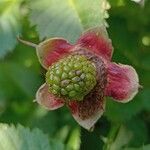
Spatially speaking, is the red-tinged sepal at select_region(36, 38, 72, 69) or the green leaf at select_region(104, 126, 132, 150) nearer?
the red-tinged sepal at select_region(36, 38, 72, 69)

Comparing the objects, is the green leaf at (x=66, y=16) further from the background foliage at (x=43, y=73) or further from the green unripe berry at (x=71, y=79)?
the green unripe berry at (x=71, y=79)

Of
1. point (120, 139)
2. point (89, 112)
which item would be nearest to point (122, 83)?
point (89, 112)

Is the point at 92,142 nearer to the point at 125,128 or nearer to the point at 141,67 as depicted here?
the point at 125,128

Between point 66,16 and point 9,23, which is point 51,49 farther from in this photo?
point 9,23

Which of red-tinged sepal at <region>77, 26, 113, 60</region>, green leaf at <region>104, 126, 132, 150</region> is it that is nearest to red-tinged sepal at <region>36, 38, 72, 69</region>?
red-tinged sepal at <region>77, 26, 113, 60</region>

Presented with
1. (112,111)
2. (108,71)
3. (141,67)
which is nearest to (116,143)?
(112,111)

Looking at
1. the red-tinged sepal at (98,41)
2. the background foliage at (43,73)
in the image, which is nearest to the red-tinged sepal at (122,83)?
the red-tinged sepal at (98,41)

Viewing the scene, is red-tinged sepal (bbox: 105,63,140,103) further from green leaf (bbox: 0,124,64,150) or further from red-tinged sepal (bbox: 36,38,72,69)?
green leaf (bbox: 0,124,64,150)
